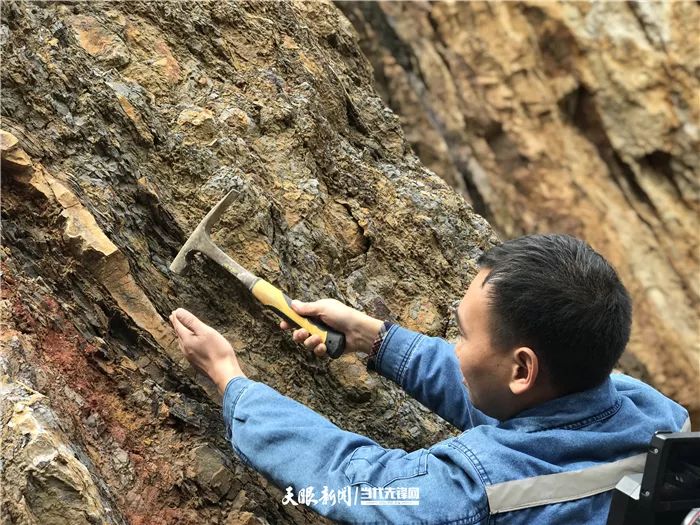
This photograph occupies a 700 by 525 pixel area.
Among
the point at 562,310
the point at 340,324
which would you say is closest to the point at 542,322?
the point at 562,310

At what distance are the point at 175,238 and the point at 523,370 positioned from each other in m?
1.47

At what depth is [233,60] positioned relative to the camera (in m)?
3.46

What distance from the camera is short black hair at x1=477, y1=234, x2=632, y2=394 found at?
6.27 feet

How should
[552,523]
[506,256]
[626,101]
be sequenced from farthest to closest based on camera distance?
[626,101]
[506,256]
[552,523]

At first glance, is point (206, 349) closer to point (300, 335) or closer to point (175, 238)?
point (300, 335)

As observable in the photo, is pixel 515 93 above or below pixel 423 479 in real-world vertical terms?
above

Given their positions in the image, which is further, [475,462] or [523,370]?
[523,370]

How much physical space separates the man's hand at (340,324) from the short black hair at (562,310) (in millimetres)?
757

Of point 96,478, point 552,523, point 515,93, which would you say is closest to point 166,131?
point 96,478

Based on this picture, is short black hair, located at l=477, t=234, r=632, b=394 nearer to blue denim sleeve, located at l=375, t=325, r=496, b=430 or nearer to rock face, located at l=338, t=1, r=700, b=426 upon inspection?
blue denim sleeve, located at l=375, t=325, r=496, b=430

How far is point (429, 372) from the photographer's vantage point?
2.60 meters

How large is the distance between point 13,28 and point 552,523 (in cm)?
248

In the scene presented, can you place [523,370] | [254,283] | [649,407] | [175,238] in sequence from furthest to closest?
[175,238] < [254,283] < [649,407] < [523,370]

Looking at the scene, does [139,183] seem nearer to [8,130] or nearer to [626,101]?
[8,130]
